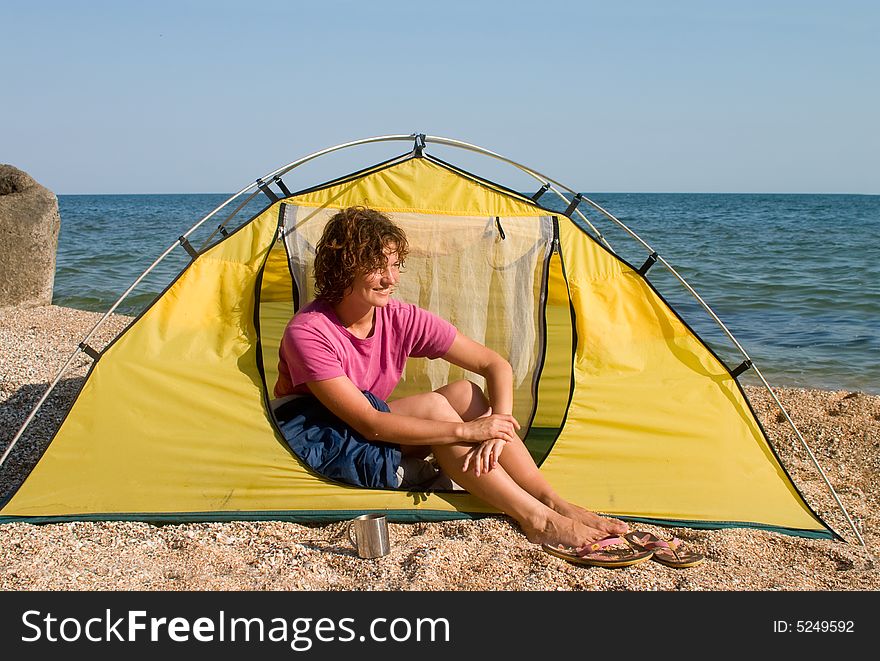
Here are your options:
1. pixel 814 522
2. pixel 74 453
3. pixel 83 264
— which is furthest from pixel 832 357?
pixel 83 264

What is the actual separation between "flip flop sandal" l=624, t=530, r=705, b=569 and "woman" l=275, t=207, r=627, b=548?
65 mm

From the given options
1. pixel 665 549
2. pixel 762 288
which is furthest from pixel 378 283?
pixel 762 288

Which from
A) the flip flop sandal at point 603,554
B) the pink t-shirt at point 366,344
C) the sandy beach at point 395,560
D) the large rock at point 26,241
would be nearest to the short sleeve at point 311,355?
the pink t-shirt at point 366,344

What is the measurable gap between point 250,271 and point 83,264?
10.7m

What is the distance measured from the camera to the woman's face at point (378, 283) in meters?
3.11

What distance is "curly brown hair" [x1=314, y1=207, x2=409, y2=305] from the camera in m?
3.08

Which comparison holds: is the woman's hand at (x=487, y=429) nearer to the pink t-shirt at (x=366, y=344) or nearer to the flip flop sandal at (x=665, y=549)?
the pink t-shirt at (x=366, y=344)

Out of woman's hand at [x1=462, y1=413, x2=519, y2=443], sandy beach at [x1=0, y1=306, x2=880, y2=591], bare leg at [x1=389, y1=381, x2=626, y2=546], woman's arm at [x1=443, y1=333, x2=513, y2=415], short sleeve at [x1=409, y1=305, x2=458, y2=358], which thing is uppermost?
short sleeve at [x1=409, y1=305, x2=458, y2=358]

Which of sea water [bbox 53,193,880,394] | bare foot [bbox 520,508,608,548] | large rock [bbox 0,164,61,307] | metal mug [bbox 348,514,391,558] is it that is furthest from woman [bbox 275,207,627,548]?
large rock [bbox 0,164,61,307]

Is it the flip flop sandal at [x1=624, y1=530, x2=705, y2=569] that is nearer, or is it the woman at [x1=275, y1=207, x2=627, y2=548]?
the flip flop sandal at [x1=624, y1=530, x2=705, y2=569]

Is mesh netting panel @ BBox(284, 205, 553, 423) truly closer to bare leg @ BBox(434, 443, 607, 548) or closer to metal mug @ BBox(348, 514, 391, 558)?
bare leg @ BBox(434, 443, 607, 548)

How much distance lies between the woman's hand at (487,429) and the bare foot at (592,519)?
1.15ft

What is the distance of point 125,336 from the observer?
3521mm
